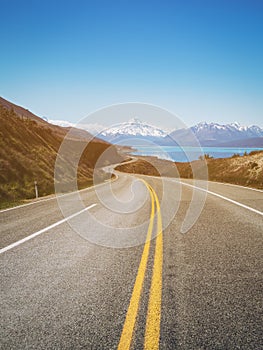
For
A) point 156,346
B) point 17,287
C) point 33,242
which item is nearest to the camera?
point 156,346

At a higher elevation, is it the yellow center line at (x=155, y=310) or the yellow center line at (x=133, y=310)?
the yellow center line at (x=155, y=310)

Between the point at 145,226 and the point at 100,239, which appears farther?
the point at 145,226

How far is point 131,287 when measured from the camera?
3.37 meters

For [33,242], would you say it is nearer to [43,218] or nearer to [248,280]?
[43,218]

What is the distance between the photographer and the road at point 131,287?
94.0 inches

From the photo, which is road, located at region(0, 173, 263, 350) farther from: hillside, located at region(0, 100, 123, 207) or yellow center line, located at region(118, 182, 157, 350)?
hillside, located at region(0, 100, 123, 207)

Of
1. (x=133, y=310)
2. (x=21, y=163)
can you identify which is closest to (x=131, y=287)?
(x=133, y=310)

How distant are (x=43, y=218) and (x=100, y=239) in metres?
3.37

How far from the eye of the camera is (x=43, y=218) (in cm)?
812

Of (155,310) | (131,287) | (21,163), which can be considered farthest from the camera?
(21,163)

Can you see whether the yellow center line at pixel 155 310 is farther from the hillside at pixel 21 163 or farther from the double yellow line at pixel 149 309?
the hillside at pixel 21 163

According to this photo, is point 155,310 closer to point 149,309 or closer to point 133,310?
point 149,309

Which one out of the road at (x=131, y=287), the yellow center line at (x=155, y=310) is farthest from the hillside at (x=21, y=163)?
the yellow center line at (x=155, y=310)

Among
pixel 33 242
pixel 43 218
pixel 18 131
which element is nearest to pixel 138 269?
pixel 33 242
